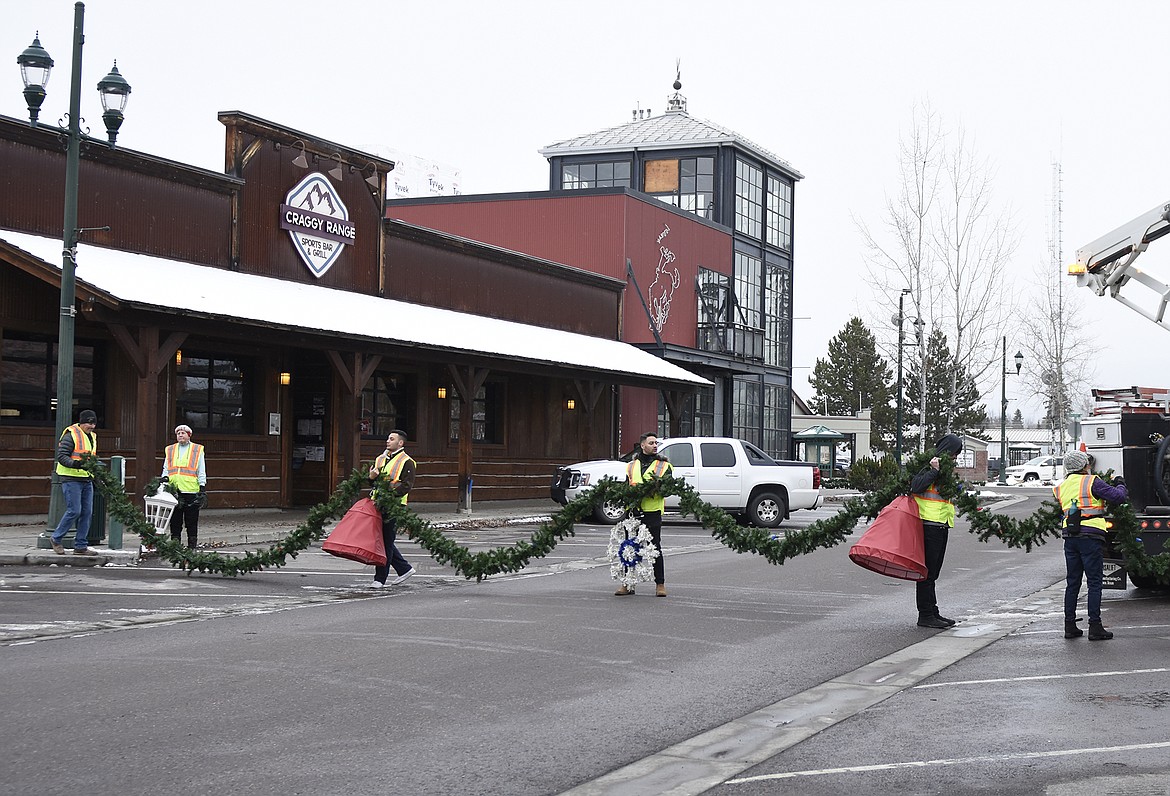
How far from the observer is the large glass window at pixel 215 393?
24.5 meters

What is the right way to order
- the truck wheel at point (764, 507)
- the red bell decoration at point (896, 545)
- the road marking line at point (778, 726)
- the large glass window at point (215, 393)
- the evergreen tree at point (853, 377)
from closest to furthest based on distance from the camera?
1. the road marking line at point (778, 726)
2. the red bell decoration at point (896, 545)
3. the large glass window at point (215, 393)
4. the truck wheel at point (764, 507)
5. the evergreen tree at point (853, 377)

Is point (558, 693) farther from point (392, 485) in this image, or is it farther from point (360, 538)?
point (392, 485)

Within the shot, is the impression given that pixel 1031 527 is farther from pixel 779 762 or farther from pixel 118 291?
pixel 118 291

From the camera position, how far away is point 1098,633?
37.0 feet

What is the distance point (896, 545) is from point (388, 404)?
19138 millimetres

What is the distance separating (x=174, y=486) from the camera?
694 inches

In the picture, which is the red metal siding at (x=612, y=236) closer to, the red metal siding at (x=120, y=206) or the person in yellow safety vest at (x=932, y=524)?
the red metal siding at (x=120, y=206)

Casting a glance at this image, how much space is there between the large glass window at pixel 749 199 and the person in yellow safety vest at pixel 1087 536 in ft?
117

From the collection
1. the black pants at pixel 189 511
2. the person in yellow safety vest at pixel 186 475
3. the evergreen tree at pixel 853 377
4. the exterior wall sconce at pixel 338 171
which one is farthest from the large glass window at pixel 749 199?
the evergreen tree at pixel 853 377

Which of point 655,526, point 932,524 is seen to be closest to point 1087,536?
point 932,524

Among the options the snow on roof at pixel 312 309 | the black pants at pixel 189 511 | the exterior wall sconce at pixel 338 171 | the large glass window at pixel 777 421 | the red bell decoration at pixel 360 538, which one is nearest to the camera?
the red bell decoration at pixel 360 538

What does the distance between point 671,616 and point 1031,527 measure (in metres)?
3.63

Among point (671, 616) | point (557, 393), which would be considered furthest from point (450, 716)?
point (557, 393)

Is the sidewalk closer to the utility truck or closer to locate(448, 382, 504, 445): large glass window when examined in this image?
locate(448, 382, 504, 445): large glass window
